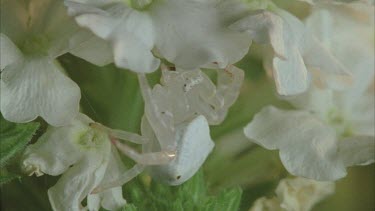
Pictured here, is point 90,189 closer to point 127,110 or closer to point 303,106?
point 127,110

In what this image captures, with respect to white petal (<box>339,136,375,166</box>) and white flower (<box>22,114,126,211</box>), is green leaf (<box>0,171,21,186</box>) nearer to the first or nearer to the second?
white flower (<box>22,114,126,211</box>)

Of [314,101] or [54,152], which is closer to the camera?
[54,152]

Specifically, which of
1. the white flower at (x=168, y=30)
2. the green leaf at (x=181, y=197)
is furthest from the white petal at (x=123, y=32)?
the green leaf at (x=181, y=197)

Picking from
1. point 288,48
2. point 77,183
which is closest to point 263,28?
point 288,48

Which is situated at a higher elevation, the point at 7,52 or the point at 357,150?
the point at 7,52

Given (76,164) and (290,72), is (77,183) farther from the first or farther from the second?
(290,72)

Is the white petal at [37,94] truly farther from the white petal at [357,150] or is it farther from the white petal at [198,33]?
the white petal at [357,150]

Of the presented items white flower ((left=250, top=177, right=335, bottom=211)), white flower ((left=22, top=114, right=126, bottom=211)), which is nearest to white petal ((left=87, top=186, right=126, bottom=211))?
white flower ((left=22, top=114, right=126, bottom=211))
